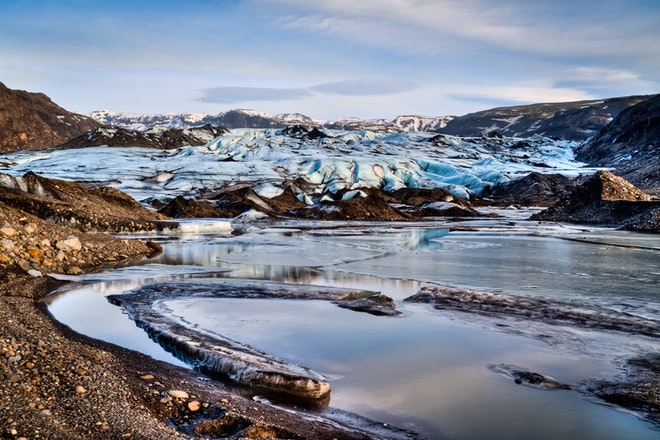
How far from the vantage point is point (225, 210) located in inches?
1457

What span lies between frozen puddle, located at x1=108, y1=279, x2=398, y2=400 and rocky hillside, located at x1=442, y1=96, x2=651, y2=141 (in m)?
113

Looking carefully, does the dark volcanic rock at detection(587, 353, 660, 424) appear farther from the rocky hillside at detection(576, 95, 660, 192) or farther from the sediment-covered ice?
the rocky hillside at detection(576, 95, 660, 192)

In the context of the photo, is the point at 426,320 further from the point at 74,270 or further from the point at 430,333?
the point at 74,270

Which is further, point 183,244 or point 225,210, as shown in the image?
point 225,210

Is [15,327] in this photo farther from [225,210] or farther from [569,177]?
[569,177]

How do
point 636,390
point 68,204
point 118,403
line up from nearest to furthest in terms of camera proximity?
1. point 118,403
2. point 636,390
3. point 68,204

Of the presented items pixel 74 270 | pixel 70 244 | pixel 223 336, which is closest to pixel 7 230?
pixel 74 270

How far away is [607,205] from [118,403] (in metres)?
30.7

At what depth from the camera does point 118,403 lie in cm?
371

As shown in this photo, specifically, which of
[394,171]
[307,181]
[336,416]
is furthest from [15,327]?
[394,171]

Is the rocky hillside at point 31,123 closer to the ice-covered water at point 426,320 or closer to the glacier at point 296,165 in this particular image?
the glacier at point 296,165

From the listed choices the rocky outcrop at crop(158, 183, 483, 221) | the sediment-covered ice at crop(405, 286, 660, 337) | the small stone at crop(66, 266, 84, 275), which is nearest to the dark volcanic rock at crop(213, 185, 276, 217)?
the rocky outcrop at crop(158, 183, 483, 221)

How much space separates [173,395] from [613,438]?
10.2 feet

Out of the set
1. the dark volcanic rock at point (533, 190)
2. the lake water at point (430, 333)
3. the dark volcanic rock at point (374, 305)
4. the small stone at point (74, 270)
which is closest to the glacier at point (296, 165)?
the dark volcanic rock at point (533, 190)
